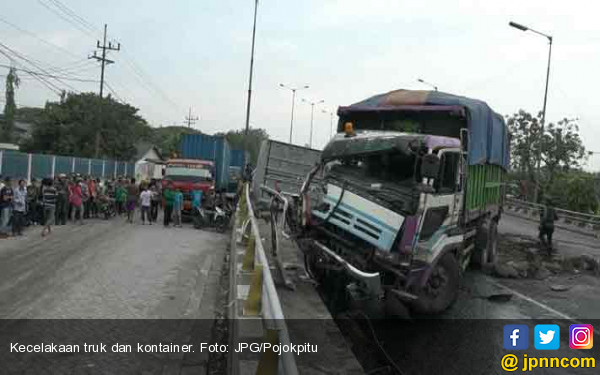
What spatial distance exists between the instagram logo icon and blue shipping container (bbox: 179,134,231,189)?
19343 millimetres

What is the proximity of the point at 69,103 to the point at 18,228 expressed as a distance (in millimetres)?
35540

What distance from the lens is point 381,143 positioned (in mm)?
7410

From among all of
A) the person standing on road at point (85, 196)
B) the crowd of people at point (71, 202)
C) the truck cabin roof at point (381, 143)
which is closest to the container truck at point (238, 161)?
the crowd of people at point (71, 202)

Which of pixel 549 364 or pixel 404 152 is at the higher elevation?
pixel 404 152

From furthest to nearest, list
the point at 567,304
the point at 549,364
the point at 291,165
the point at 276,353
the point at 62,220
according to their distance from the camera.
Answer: the point at 291,165 → the point at 62,220 → the point at 567,304 → the point at 549,364 → the point at 276,353

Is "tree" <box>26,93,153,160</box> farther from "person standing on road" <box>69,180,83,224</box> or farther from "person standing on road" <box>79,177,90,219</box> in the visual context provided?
"person standing on road" <box>69,180,83,224</box>

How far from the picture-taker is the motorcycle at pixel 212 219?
1755 centimetres

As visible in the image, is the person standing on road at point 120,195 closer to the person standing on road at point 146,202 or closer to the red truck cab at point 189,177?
the red truck cab at point 189,177

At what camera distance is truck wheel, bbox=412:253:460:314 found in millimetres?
7113

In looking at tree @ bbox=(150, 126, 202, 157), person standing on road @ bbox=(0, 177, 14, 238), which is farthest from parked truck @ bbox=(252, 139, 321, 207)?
tree @ bbox=(150, 126, 202, 157)

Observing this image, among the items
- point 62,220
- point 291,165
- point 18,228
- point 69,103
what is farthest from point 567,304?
point 69,103

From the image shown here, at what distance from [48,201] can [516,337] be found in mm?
11844

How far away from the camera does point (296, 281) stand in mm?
7941

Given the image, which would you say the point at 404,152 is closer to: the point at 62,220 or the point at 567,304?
the point at 567,304
